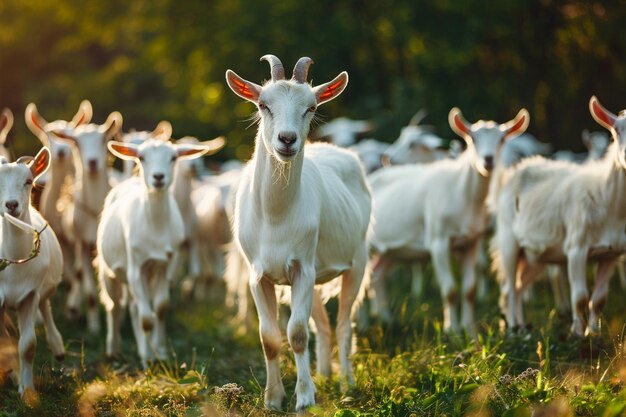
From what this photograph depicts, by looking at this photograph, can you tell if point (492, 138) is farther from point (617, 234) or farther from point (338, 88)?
point (338, 88)

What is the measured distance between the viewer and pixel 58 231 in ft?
36.8

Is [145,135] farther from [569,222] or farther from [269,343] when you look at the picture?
[269,343]

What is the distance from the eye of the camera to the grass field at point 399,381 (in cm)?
564

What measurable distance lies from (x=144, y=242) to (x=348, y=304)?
232cm

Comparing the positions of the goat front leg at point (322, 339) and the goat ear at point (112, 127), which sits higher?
the goat ear at point (112, 127)

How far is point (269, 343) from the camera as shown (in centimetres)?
632

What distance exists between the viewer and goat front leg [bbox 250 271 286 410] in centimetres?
633

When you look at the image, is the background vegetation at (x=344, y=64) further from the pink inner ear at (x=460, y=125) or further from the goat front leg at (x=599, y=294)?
the pink inner ear at (x=460, y=125)

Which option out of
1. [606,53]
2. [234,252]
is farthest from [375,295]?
[606,53]

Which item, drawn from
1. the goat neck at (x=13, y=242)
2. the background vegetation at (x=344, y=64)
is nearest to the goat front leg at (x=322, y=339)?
the background vegetation at (x=344, y=64)

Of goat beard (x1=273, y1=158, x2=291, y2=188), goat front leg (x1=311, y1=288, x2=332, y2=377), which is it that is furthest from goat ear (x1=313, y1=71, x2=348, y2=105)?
goat front leg (x1=311, y1=288, x2=332, y2=377)

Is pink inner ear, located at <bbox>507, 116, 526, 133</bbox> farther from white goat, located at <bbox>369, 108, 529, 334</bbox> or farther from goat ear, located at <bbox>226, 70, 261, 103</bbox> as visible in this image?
goat ear, located at <bbox>226, 70, 261, 103</bbox>

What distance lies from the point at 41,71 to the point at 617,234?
27.0 m

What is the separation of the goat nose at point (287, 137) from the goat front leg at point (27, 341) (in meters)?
2.46
